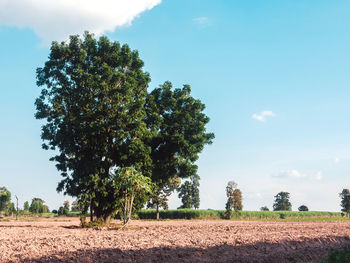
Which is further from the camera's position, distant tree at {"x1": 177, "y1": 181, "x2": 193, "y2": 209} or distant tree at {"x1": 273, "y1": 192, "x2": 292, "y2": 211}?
distant tree at {"x1": 273, "y1": 192, "x2": 292, "y2": 211}

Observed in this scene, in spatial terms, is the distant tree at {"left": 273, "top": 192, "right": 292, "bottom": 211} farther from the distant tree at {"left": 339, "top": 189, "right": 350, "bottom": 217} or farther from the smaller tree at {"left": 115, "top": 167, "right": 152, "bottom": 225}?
the smaller tree at {"left": 115, "top": 167, "right": 152, "bottom": 225}

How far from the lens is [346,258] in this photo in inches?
369

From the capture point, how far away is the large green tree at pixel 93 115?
28.1 metres

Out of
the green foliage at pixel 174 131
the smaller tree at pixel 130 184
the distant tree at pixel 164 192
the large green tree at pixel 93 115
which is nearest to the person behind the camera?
the smaller tree at pixel 130 184

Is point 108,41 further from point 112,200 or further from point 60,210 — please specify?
point 60,210

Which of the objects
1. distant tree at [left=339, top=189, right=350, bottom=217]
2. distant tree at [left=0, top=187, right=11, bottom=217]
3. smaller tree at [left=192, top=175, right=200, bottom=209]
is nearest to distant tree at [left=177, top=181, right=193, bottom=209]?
smaller tree at [left=192, top=175, right=200, bottom=209]

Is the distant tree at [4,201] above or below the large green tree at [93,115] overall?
below

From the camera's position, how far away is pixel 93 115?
92.4 ft

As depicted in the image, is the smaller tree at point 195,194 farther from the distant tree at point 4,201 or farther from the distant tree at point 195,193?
the distant tree at point 4,201

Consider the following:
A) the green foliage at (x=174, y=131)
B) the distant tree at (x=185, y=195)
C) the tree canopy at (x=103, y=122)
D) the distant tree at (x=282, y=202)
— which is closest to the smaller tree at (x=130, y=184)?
the tree canopy at (x=103, y=122)

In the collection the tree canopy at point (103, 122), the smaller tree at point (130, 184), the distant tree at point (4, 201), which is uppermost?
the tree canopy at point (103, 122)

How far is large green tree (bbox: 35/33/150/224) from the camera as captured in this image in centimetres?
2812

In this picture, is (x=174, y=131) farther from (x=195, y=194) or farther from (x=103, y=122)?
(x=195, y=194)

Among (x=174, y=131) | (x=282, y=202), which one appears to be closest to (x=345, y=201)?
(x=282, y=202)
